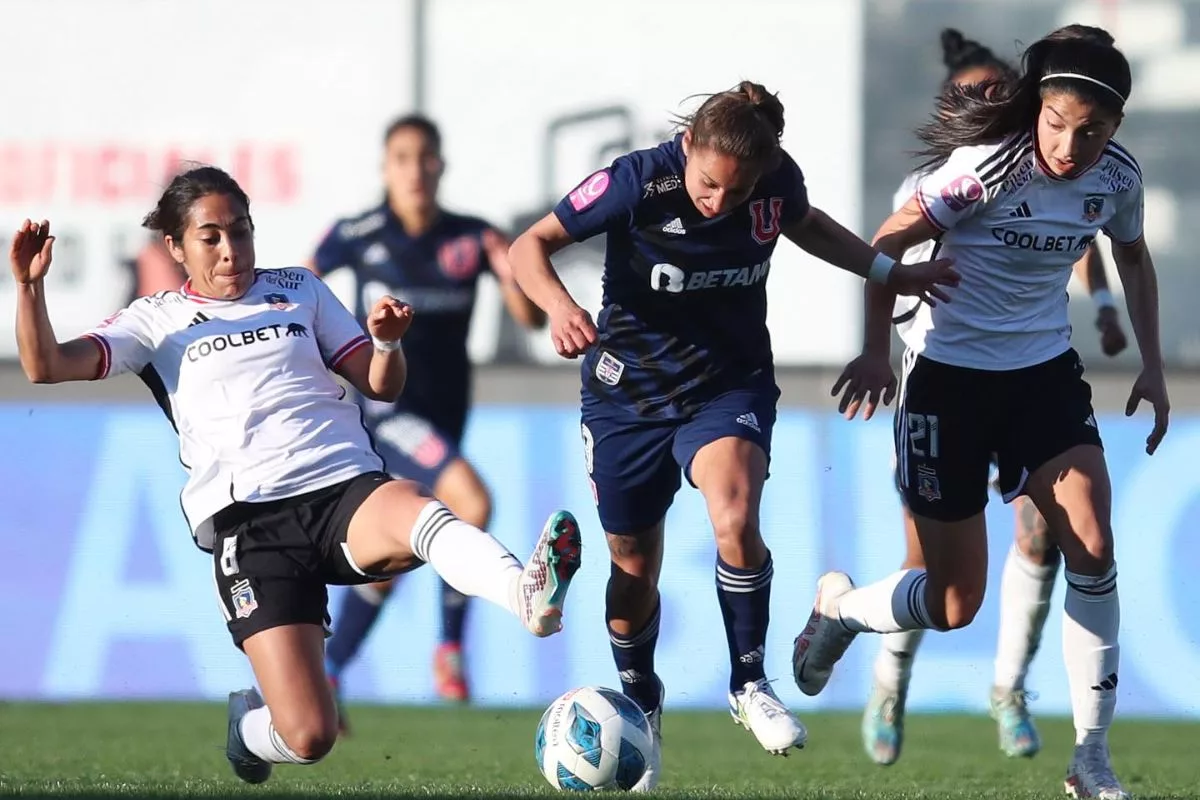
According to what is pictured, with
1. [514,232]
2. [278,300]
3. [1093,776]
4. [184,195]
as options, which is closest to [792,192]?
[278,300]

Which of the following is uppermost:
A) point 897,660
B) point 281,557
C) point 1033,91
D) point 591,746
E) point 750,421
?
point 1033,91

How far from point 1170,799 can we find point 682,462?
5.49 ft

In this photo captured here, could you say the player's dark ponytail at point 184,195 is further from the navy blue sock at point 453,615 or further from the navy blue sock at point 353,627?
the navy blue sock at point 453,615

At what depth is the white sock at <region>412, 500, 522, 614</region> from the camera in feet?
15.6

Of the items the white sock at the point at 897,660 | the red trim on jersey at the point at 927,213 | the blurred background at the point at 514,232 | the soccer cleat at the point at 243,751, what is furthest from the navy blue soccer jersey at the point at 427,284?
the red trim on jersey at the point at 927,213

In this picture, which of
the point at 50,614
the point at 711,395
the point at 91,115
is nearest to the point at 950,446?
the point at 711,395

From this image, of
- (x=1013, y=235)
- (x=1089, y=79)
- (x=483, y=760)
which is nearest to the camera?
(x=1089, y=79)

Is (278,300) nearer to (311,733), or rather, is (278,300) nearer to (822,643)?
(311,733)

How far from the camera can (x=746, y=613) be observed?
5.60m

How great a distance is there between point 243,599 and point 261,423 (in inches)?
19.3

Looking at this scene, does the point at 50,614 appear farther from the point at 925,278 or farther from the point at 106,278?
the point at 925,278

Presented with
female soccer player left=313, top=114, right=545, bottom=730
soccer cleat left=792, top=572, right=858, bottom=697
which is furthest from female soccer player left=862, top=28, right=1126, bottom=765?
female soccer player left=313, top=114, right=545, bottom=730

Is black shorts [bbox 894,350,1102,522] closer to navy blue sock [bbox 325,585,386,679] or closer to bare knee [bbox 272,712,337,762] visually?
bare knee [bbox 272,712,337,762]

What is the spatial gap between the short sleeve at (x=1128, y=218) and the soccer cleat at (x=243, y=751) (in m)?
2.89
